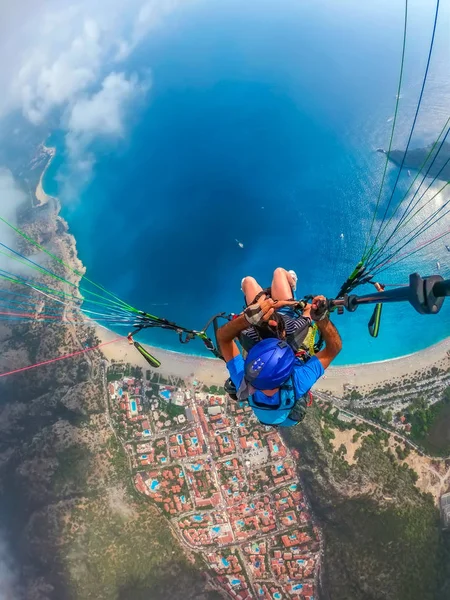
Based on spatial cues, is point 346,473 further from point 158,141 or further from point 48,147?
point 48,147

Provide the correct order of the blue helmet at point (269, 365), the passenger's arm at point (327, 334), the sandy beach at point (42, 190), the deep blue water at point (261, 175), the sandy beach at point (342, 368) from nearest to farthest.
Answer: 1. the blue helmet at point (269, 365)
2. the passenger's arm at point (327, 334)
3. the sandy beach at point (342, 368)
4. the deep blue water at point (261, 175)
5. the sandy beach at point (42, 190)

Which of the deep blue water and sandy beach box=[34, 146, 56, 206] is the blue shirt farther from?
sandy beach box=[34, 146, 56, 206]

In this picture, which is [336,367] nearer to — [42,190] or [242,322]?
[242,322]

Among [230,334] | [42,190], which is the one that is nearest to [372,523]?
[230,334]

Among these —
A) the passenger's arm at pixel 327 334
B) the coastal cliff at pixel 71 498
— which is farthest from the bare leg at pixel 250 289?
the coastal cliff at pixel 71 498

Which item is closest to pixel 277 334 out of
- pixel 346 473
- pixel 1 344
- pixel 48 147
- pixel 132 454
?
pixel 346 473

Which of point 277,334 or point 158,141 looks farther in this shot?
point 158,141

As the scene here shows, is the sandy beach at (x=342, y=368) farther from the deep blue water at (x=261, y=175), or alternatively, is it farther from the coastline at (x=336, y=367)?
the deep blue water at (x=261, y=175)
